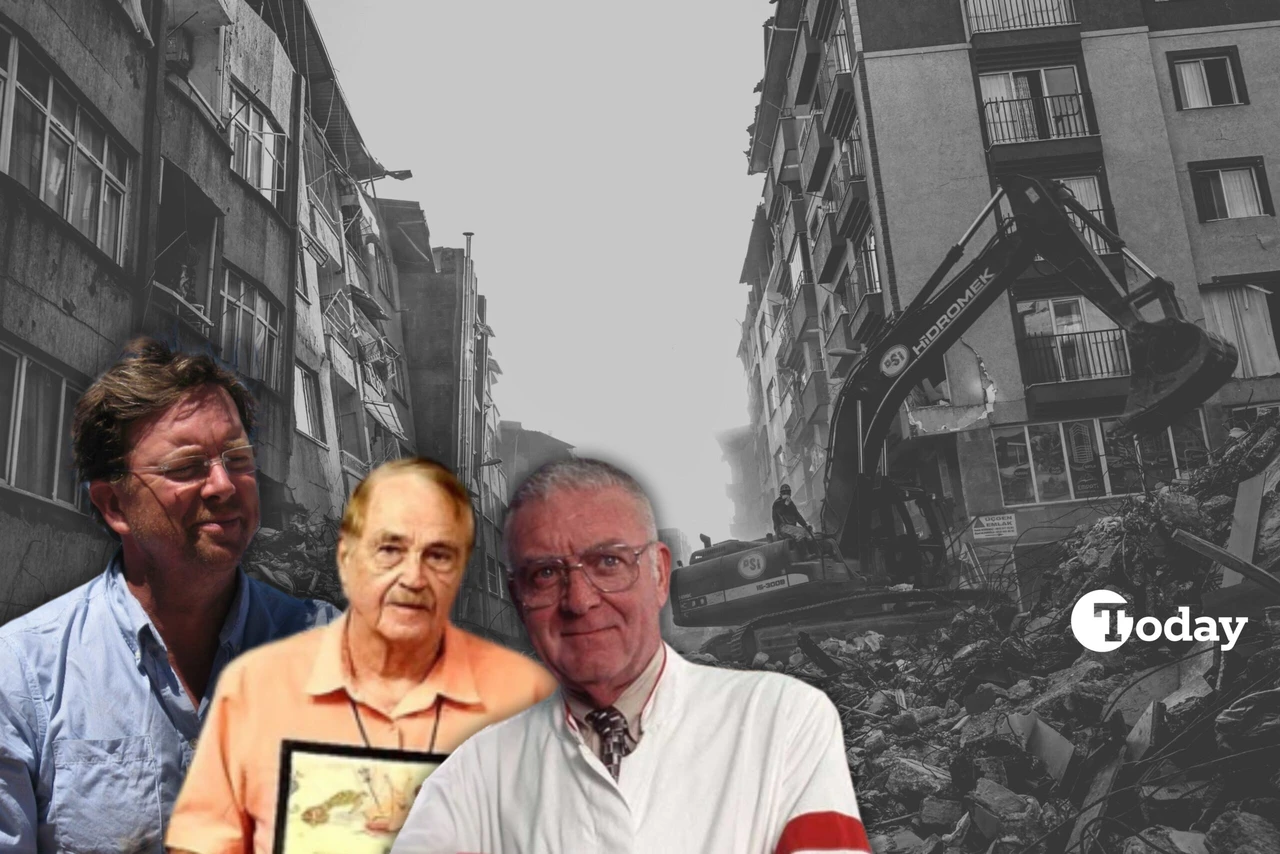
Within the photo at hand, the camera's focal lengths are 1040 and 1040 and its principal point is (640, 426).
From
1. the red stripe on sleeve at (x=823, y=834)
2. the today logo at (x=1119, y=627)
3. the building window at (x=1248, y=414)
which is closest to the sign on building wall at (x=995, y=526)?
the today logo at (x=1119, y=627)

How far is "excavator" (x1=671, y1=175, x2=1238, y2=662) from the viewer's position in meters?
3.12

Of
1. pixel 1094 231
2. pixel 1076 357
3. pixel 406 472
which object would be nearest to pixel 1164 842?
pixel 1076 357

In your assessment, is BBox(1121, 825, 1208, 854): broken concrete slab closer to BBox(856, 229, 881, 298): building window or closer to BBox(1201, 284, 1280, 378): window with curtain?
BBox(1201, 284, 1280, 378): window with curtain

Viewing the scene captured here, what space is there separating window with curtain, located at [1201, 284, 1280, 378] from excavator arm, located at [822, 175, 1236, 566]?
5 centimetres

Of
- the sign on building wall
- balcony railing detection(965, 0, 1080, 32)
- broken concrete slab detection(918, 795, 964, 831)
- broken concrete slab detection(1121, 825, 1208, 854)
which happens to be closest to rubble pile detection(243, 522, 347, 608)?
broken concrete slab detection(918, 795, 964, 831)

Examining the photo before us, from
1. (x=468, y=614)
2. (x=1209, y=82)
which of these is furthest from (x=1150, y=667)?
(x=468, y=614)

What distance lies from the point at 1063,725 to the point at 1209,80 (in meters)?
2.19

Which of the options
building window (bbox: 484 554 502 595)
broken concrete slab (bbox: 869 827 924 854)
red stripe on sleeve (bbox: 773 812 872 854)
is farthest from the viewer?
broken concrete slab (bbox: 869 827 924 854)

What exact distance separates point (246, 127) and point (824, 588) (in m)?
2.12

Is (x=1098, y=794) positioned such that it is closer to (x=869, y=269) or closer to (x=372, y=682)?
(x=869, y=269)

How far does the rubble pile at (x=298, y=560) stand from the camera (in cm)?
255

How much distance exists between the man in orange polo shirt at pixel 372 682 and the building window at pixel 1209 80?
3.10 m

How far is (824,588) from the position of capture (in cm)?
315

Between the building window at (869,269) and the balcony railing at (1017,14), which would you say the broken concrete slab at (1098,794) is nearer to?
the building window at (869,269)
